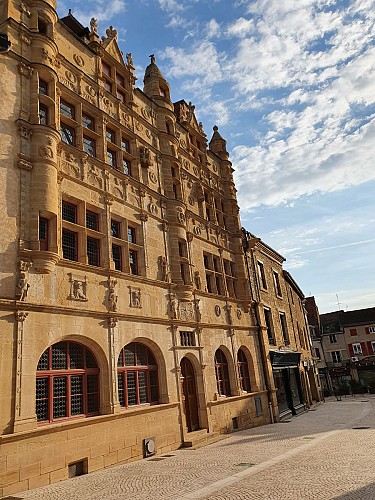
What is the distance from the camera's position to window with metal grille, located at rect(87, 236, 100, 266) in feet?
42.3

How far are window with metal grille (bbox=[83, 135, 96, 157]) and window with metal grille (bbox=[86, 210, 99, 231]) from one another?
222 cm

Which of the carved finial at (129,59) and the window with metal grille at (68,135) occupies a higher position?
the carved finial at (129,59)

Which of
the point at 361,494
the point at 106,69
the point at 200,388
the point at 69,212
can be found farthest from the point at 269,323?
the point at 361,494

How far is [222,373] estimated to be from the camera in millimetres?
18609

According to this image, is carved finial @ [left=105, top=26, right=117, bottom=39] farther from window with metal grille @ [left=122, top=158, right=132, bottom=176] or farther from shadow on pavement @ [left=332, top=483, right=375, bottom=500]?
shadow on pavement @ [left=332, top=483, right=375, bottom=500]

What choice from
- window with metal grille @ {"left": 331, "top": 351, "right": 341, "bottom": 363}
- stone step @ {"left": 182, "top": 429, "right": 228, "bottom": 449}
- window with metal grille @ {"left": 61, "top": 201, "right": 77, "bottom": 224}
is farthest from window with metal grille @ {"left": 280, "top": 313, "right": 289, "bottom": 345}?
window with metal grille @ {"left": 331, "top": 351, "right": 341, "bottom": 363}

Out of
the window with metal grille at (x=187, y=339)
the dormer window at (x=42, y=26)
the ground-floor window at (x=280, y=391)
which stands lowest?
the ground-floor window at (x=280, y=391)

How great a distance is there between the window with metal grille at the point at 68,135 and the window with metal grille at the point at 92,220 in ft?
8.17

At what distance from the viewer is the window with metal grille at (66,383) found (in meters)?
9.99

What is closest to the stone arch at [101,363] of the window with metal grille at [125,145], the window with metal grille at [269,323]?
the window with metal grille at [125,145]

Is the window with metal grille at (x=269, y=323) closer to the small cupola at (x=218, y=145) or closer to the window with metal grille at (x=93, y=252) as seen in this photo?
the small cupola at (x=218, y=145)

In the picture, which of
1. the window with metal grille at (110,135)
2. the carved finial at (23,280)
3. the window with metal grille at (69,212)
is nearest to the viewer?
the carved finial at (23,280)

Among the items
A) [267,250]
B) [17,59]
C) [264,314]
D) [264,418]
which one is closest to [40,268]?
[17,59]

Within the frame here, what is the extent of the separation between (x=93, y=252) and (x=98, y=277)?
1.14 metres
